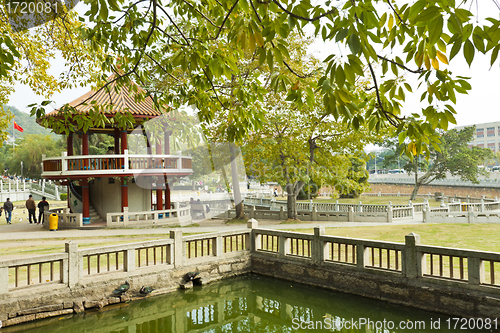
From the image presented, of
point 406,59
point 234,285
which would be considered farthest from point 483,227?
point 406,59

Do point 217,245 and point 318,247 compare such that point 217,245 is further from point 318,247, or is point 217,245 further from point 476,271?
point 476,271

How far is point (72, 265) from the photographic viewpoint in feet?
28.4

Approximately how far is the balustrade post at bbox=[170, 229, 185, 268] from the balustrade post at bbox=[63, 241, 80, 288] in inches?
105

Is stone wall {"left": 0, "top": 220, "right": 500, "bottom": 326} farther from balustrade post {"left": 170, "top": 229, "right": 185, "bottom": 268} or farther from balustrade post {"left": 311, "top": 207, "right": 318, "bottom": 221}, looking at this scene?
balustrade post {"left": 311, "top": 207, "right": 318, "bottom": 221}

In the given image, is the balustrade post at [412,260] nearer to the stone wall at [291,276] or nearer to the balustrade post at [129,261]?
the stone wall at [291,276]

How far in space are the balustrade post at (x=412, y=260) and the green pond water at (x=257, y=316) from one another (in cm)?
84

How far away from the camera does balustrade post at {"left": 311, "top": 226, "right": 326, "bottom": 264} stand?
10.2 metres

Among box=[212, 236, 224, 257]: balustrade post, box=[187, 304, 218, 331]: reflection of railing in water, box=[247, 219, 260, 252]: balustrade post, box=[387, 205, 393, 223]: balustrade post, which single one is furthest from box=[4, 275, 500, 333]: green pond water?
box=[387, 205, 393, 223]: balustrade post

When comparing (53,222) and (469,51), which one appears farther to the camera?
(53,222)

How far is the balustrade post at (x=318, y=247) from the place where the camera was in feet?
33.6

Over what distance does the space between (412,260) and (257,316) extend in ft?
13.2

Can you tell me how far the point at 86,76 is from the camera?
13.3 metres

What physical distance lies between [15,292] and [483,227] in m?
20.5

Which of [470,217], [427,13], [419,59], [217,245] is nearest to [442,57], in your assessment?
[419,59]
